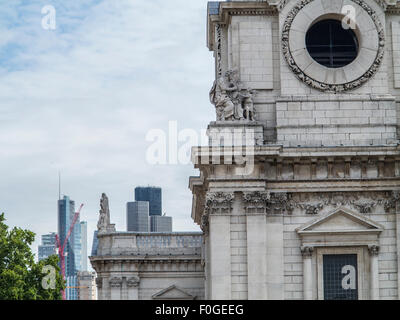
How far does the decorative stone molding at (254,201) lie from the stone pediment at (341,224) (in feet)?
6.27

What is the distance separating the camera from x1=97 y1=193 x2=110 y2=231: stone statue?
7431 centimetres

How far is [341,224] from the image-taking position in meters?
50.6

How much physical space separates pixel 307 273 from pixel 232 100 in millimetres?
8256

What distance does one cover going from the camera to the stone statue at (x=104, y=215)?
2926 inches

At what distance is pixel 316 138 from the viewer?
5150cm

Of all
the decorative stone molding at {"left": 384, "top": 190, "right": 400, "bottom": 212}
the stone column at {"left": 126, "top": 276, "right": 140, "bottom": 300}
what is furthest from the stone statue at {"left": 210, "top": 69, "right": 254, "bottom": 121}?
the stone column at {"left": 126, "top": 276, "right": 140, "bottom": 300}

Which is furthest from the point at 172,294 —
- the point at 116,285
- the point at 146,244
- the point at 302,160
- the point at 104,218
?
the point at 302,160

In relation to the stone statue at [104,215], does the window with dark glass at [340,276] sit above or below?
below

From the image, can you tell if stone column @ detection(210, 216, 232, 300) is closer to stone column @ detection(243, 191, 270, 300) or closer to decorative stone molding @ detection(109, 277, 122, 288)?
stone column @ detection(243, 191, 270, 300)

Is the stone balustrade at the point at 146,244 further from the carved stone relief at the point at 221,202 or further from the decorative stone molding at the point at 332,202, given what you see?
the carved stone relief at the point at 221,202

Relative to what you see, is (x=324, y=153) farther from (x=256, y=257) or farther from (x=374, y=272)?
(x=374, y=272)

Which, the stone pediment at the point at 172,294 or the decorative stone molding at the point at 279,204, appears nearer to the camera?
the decorative stone molding at the point at 279,204

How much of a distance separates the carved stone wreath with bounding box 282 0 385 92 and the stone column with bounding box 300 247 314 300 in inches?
293

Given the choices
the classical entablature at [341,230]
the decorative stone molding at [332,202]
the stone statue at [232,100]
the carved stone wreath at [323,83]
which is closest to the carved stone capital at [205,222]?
the decorative stone molding at [332,202]
